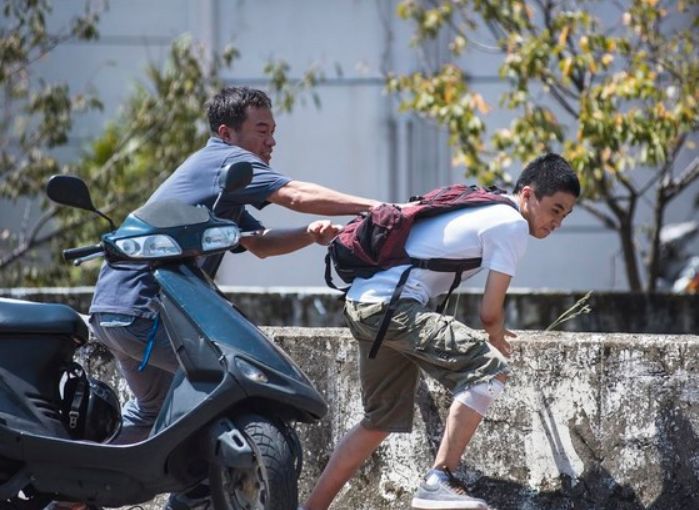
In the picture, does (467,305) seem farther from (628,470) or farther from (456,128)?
(628,470)

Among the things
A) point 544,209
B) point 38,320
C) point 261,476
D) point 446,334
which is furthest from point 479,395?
point 38,320

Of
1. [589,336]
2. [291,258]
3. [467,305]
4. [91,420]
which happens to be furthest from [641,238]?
[91,420]

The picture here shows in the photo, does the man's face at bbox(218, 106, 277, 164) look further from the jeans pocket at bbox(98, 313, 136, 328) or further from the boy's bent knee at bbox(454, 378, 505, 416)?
the boy's bent knee at bbox(454, 378, 505, 416)

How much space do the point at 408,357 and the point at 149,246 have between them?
1.18 metres

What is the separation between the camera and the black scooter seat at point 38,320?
5.11 m

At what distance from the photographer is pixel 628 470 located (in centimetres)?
585

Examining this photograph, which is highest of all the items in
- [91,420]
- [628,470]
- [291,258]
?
[91,420]

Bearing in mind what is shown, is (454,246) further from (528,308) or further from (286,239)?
(528,308)

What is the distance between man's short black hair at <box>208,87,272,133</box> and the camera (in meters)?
5.64

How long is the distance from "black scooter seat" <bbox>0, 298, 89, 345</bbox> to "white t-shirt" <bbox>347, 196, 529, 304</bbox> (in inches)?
40.4

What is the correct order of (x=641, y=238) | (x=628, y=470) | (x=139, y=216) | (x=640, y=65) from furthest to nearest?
1. (x=641, y=238)
2. (x=640, y=65)
3. (x=628, y=470)
4. (x=139, y=216)

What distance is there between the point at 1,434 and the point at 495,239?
6.11 feet

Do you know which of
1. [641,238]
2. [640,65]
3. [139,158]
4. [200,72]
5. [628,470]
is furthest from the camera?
[641,238]

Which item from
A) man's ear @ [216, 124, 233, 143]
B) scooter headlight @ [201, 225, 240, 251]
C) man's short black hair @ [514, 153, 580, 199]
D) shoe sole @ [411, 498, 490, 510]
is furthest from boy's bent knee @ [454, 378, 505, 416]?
man's ear @ [216, 124, 233, 143]
